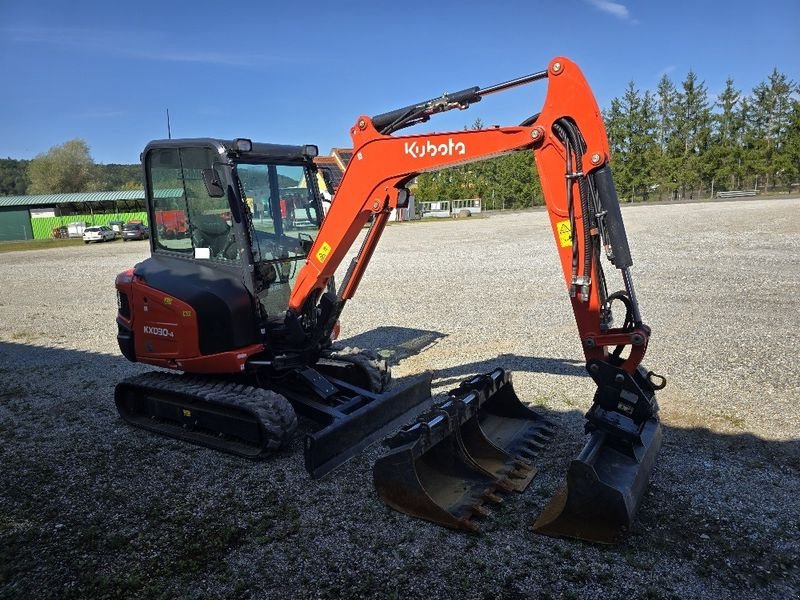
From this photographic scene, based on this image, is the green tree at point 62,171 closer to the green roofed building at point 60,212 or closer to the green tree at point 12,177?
the green tree at point 12,177

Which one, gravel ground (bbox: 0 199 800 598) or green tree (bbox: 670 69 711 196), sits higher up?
green tree (bbox: 670 69 711 196)

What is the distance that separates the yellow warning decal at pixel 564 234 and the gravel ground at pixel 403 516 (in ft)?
6.14

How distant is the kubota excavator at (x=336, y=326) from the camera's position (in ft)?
14.1

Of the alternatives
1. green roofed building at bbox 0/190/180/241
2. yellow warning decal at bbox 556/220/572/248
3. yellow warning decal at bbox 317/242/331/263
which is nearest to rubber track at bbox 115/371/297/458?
yellow warning decal at bbox 317/242/331/263

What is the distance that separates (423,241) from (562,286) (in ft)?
49.2

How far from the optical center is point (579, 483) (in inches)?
154

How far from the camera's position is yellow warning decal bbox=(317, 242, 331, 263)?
18.5ft

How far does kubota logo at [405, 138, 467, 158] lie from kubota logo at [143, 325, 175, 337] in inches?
116

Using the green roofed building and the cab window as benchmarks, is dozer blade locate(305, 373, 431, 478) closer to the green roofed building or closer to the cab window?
the cab window

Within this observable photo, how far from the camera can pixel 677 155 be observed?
63.8 m

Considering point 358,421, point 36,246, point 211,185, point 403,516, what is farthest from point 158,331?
point 36,246

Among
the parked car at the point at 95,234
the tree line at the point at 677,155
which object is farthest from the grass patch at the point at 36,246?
the tree line at the point at 677,155

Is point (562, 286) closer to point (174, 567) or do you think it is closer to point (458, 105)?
point (458, 105)

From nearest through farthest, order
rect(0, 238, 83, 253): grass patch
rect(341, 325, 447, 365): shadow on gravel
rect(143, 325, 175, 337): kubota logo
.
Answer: rect(143, 325, 175, 337): kubota logo < rect(341, 325, 447, 365): shadow on gravel < rect(0, 238, 83, 253): grass patch
